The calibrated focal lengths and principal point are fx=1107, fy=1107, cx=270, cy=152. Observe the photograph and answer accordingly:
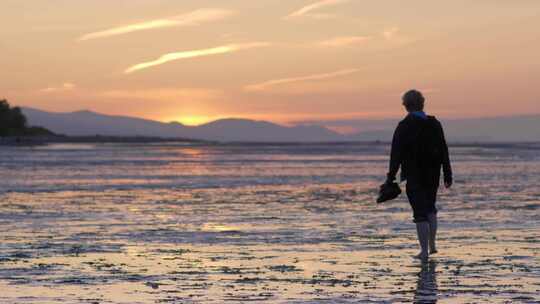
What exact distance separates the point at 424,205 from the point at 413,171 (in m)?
0.40

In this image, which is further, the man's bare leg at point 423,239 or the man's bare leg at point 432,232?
the man's bare leg at point 432,232

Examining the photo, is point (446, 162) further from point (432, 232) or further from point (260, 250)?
point (260, 250)

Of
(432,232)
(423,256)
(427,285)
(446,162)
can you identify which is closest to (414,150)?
(446,162)

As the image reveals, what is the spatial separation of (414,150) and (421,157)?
0.11 meters

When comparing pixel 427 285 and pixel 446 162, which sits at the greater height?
pixel 446 162

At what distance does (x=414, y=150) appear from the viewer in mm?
12297

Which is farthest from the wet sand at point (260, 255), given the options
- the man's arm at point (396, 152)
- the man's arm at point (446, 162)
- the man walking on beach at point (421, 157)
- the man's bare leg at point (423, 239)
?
the man's arm at point (396, 152)

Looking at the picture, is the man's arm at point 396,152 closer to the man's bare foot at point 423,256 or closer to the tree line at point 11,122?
the man's bare foot at point 423,256

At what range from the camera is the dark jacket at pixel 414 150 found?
12266 mm

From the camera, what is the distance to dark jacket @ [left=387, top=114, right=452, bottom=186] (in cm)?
1227

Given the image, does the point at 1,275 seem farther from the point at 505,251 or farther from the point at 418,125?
the point at 505,251

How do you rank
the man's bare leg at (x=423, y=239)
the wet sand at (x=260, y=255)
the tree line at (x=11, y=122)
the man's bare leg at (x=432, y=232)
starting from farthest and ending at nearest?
the tree line at (x=11, y=122)
the man's bare leg at (x=432, y=232)
the man's bare leg at (x=423, y=239)
the wet sand at (x=260, y=255)

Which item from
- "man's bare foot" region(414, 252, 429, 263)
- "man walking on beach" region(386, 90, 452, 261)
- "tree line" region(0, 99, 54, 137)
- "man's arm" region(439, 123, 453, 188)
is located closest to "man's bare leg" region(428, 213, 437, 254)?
"man walking on beach" region(386, 90, 452, 261)

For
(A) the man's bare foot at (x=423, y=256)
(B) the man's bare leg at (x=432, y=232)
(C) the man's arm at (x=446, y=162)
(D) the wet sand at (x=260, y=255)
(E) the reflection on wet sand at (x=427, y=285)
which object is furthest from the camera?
(C) the man's arm at (x=446, y=162)
